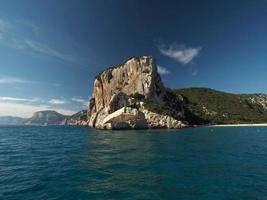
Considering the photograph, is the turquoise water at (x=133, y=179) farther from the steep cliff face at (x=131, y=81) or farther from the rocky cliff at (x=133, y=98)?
the steep cliff face at (x=131, y=81)

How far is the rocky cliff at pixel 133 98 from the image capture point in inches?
4628

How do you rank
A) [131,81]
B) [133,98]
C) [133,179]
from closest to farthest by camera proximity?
1. [133,179]
2. [133,98]
3. [131,81]

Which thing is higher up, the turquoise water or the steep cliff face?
the steep cliff face

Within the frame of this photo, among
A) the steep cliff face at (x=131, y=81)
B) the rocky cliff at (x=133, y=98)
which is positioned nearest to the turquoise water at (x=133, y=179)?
the rocky cliff at (x=133, y=98)

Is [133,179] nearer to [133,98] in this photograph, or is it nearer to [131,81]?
[133,98]

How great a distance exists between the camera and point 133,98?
5536 inches

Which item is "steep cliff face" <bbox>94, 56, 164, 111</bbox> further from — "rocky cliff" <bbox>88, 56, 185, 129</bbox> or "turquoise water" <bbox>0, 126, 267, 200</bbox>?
"turquoise water" <bbox>0, 126, 267, 200</bbox>

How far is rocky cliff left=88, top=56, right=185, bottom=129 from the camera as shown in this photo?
118 meters

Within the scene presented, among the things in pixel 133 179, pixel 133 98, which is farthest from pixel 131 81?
pixel 133 179

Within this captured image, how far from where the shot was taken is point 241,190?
15.4 metres

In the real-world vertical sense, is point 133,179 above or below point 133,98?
below

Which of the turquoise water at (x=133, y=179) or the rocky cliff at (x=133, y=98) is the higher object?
the rocky cliff at (x=133, y=98)

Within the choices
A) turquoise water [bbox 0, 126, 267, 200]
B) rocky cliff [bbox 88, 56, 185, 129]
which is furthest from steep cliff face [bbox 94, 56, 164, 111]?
turquoise water [bbox 0, 126, 267, 200]

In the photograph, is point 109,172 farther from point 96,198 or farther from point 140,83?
point 140,83
